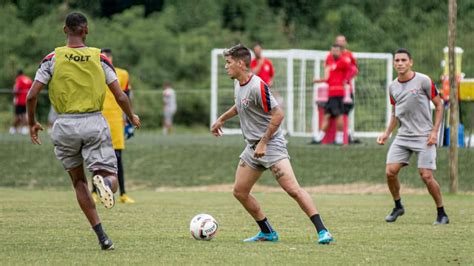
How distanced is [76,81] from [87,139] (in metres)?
0.51

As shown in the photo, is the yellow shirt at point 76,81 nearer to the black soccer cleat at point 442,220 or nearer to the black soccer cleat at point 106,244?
the black soccer cleat at point 106,244

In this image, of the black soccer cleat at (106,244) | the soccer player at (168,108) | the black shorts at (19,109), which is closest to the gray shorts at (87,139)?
the black soccer cleat at (106,244)

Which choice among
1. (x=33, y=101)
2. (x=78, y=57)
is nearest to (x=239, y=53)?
(x=78, y=57)

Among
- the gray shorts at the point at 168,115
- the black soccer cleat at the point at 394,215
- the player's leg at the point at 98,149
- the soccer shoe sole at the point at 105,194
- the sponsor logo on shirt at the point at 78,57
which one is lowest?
the gray shorts at the point at 168,115

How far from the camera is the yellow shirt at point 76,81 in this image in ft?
29.2

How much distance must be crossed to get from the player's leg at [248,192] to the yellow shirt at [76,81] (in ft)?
5.63

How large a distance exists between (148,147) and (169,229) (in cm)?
1282

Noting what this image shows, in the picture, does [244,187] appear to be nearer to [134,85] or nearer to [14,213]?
[14,213]

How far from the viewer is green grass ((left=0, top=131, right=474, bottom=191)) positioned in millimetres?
20172

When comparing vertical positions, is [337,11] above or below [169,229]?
above

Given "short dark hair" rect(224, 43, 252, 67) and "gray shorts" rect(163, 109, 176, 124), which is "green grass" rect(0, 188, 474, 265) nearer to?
"short dark hair" rect(224, 43, 252, 67)

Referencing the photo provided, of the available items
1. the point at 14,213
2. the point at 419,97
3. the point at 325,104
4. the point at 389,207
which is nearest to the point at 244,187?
the point at 419,97

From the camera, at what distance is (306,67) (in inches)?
1089

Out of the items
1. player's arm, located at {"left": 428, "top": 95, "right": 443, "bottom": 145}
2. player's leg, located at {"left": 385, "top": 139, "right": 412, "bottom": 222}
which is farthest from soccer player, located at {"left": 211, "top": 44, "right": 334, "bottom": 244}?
player's leg, located at {"left": 385, "top": 139, "right": 412, "bottom": 222}
